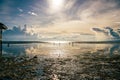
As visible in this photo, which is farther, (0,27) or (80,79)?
(0,27)

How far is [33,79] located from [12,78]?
2.18m

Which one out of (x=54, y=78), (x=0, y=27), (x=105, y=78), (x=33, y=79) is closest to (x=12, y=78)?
(x=33, y=79)

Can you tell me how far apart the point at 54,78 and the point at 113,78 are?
580cm

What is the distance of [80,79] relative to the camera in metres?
15.1

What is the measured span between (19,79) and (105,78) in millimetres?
8366

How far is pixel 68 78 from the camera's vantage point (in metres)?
15.5

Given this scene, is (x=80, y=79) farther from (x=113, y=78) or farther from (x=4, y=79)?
(x=4, y=79)

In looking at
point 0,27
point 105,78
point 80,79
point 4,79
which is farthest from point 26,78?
point 0,27

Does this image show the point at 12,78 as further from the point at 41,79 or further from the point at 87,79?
the point at 87,79

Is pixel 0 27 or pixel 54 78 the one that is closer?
pixel 54 78

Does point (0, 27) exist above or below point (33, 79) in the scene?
above

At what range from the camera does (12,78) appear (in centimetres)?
1539

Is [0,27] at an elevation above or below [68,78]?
above

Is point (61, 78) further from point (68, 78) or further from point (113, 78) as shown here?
point (113, 78)
